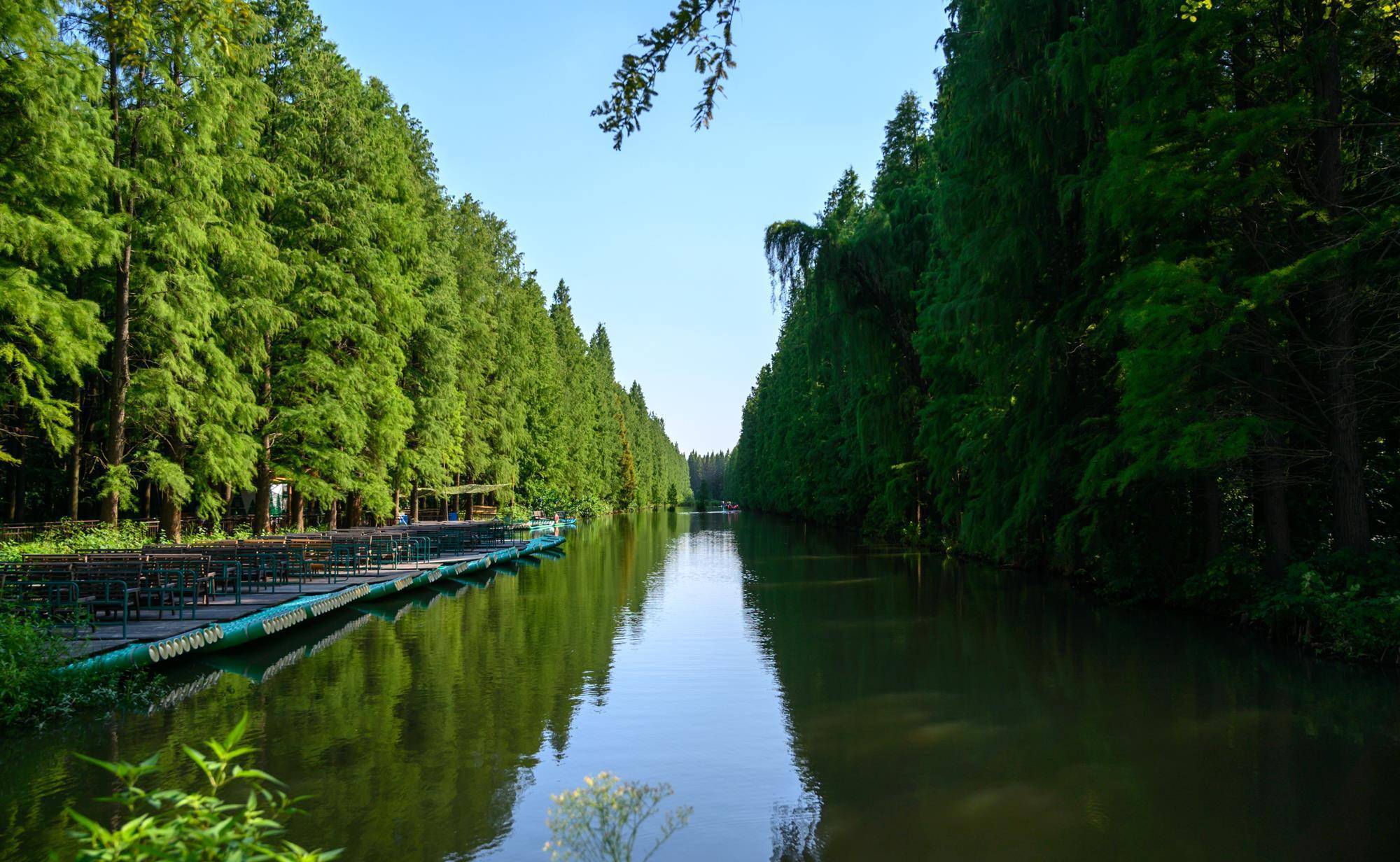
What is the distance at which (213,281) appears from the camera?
25.6 m

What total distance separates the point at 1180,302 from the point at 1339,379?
285 centimetres

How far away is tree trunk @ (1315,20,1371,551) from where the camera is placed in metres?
13.8

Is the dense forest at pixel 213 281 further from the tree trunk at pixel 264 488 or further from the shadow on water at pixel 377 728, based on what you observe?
the shadow on water at pixel 377 728

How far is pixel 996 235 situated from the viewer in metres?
20.4

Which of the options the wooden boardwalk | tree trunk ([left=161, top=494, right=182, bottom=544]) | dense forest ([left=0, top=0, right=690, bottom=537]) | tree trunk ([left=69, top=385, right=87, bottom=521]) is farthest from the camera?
tree trunk ([left=69, top=385, right=87, bottom=521])

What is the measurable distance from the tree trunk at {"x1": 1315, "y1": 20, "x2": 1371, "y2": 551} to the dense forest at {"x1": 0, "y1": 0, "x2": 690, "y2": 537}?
1732cm

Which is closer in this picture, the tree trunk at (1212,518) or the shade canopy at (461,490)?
the tree trunk at (1212,518)

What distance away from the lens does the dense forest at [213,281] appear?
19.3 m

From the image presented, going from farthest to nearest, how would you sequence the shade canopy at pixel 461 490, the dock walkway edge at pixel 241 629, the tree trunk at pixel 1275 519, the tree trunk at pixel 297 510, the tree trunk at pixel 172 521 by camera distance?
1. the shade canopy at pixel 461 490
2. the tree trunk at pixel 297 510
3. the tree trunk at pixel 172 521
4. the tree trunk at pixel 1275 519
5. the dock walkway edge at pixel 241 629

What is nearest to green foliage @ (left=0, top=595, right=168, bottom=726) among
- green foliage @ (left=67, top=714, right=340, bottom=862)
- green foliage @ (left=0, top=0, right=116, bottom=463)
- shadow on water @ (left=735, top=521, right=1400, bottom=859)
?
shadow on water @ (left=735, top=521, right=1400, bottom=859)

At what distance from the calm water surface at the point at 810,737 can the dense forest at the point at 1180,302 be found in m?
2.46

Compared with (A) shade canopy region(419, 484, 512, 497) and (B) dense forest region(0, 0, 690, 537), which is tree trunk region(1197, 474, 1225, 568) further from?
(A) shade canopy region(419, 484, 512, 497)

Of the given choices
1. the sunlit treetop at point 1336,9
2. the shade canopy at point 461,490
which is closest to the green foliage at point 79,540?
the shade canopy at point 461,490

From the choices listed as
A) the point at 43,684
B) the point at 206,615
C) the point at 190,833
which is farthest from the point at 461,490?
the point at 190,833
